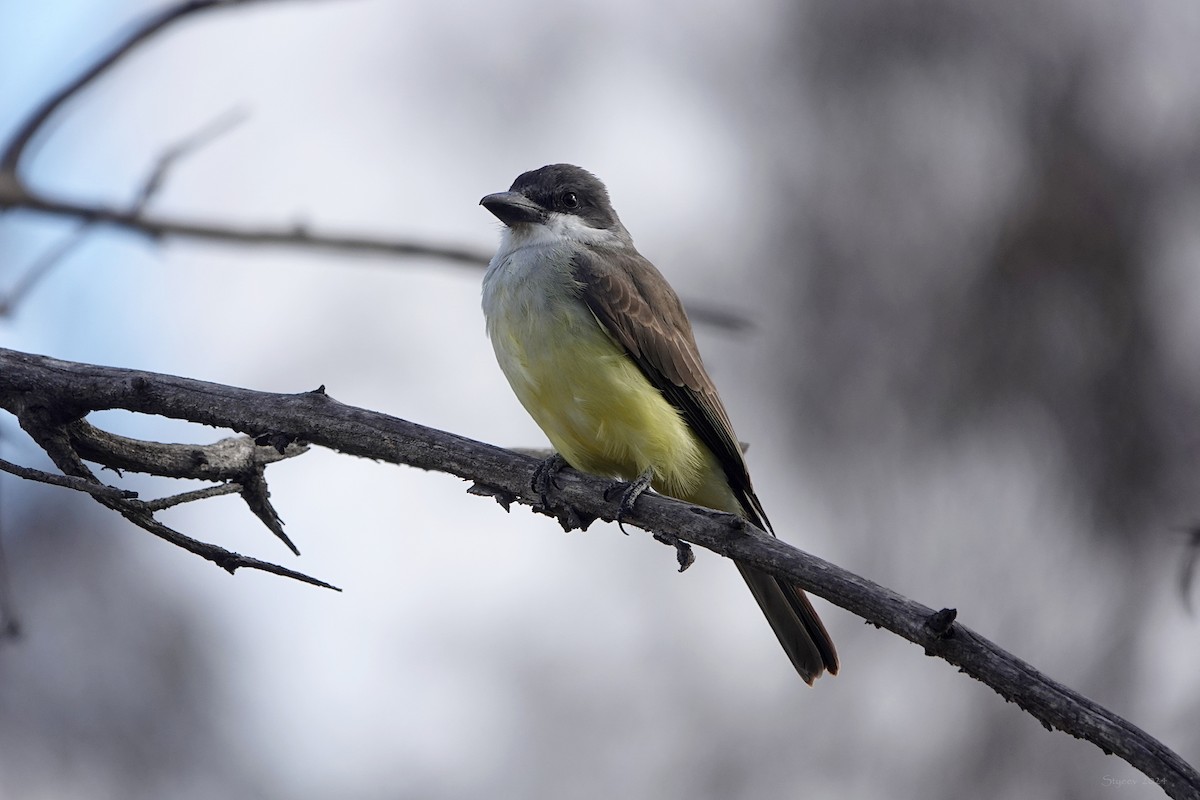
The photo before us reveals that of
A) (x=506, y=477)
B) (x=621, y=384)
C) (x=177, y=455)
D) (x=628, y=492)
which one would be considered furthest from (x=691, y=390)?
(x=177, y=455)

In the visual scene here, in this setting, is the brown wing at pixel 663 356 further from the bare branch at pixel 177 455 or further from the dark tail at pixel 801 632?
the bare branch at pixel 177 455

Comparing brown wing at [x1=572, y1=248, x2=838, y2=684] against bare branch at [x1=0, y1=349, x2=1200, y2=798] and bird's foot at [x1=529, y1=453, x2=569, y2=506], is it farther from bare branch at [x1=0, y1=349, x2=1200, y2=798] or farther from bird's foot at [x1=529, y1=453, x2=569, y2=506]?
bare branch at [x1=0, y1=349, x2=1200, y2=798]

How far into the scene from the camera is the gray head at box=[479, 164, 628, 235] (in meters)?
5.79

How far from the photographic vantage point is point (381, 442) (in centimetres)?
365

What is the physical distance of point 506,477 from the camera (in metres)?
3.88

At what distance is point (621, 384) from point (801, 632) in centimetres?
124

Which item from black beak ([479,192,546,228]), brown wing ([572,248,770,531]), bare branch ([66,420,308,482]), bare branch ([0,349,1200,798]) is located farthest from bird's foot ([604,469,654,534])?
black beak ([479,192,546,228])

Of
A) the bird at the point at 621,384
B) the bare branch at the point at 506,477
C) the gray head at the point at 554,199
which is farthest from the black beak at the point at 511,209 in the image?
the bare branch at the point at 506,477

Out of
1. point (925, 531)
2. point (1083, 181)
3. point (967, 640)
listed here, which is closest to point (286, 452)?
point (967, 640)

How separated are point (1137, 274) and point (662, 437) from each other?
9406 mm

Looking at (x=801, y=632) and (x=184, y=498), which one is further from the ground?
(x=801, y=632)

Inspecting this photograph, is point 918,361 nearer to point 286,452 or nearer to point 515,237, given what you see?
point 515,237

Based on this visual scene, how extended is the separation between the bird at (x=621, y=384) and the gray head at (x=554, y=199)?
0.55 ft

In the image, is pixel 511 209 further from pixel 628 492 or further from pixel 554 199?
pixel 628 492
